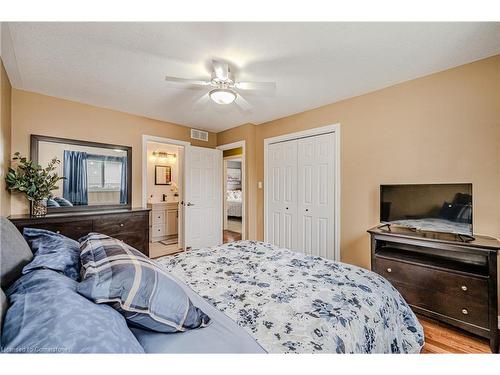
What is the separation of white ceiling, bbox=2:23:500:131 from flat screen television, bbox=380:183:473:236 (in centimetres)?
120

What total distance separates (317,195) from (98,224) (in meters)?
2.95

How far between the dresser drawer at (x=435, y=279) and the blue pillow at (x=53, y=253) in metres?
2.49

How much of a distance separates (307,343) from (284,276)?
60 cm

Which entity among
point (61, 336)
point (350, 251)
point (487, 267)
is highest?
point (61, 336)

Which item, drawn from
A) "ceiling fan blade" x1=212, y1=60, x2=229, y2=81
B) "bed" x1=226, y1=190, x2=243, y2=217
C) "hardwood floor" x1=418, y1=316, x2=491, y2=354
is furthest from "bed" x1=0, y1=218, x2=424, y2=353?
"bed" x1=226, y1=190, x2=243, y2=217

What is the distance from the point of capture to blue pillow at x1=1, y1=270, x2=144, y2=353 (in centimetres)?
52

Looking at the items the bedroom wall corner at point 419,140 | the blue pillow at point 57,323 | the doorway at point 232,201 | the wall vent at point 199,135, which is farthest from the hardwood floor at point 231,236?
the blue pillow at point 57,323

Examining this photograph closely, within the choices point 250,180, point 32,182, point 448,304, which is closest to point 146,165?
point 32,182

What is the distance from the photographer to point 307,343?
844 millimetres

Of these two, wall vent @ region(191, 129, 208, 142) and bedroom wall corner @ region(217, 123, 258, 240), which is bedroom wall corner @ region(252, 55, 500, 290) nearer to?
bedroom wall corner @ region(217, 123, 258, 240)

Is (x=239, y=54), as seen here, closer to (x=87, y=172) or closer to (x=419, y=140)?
(x=419, y=140)

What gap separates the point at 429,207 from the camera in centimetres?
214

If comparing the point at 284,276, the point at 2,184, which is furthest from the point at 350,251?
the point at 2,184
